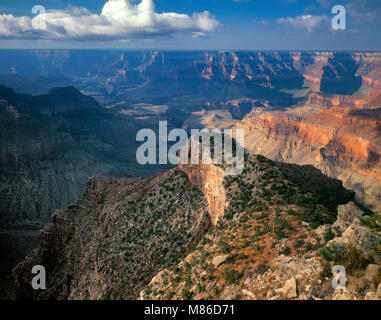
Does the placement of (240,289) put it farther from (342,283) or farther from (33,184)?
(33,184)

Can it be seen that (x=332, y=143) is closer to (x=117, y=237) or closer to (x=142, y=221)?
(x=142, y=221)

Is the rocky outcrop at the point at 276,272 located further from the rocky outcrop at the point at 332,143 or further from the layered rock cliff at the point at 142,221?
the rocky outcrop at the point at 332,143

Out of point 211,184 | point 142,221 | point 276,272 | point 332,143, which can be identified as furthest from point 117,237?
point 332,143

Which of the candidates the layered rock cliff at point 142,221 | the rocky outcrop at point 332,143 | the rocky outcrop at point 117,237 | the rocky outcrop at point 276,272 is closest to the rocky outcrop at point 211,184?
the layered rock cliff at point 142,221

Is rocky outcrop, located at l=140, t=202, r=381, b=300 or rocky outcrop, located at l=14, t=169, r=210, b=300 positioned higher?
rocky outcrop, located at l=140, t=202, r=381, b=300

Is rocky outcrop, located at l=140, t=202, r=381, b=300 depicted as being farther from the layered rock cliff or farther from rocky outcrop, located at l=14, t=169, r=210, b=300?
rocky outcrop, located at l=14, t=169, r=210, b=300

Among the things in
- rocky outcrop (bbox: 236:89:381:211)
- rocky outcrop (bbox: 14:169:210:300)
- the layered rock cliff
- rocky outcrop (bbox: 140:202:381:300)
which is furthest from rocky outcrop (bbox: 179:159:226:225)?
rocky outcrop (bbox: 236:89:381:211)

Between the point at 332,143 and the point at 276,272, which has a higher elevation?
the point at 276,272

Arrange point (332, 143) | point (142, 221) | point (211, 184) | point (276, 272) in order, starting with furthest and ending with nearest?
1. point (332, 143)
2. point (142, 221)
3. point (211, 184)
4. point (276, 272)

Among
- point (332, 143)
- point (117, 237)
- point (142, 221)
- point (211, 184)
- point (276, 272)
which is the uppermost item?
point (211, 184)
